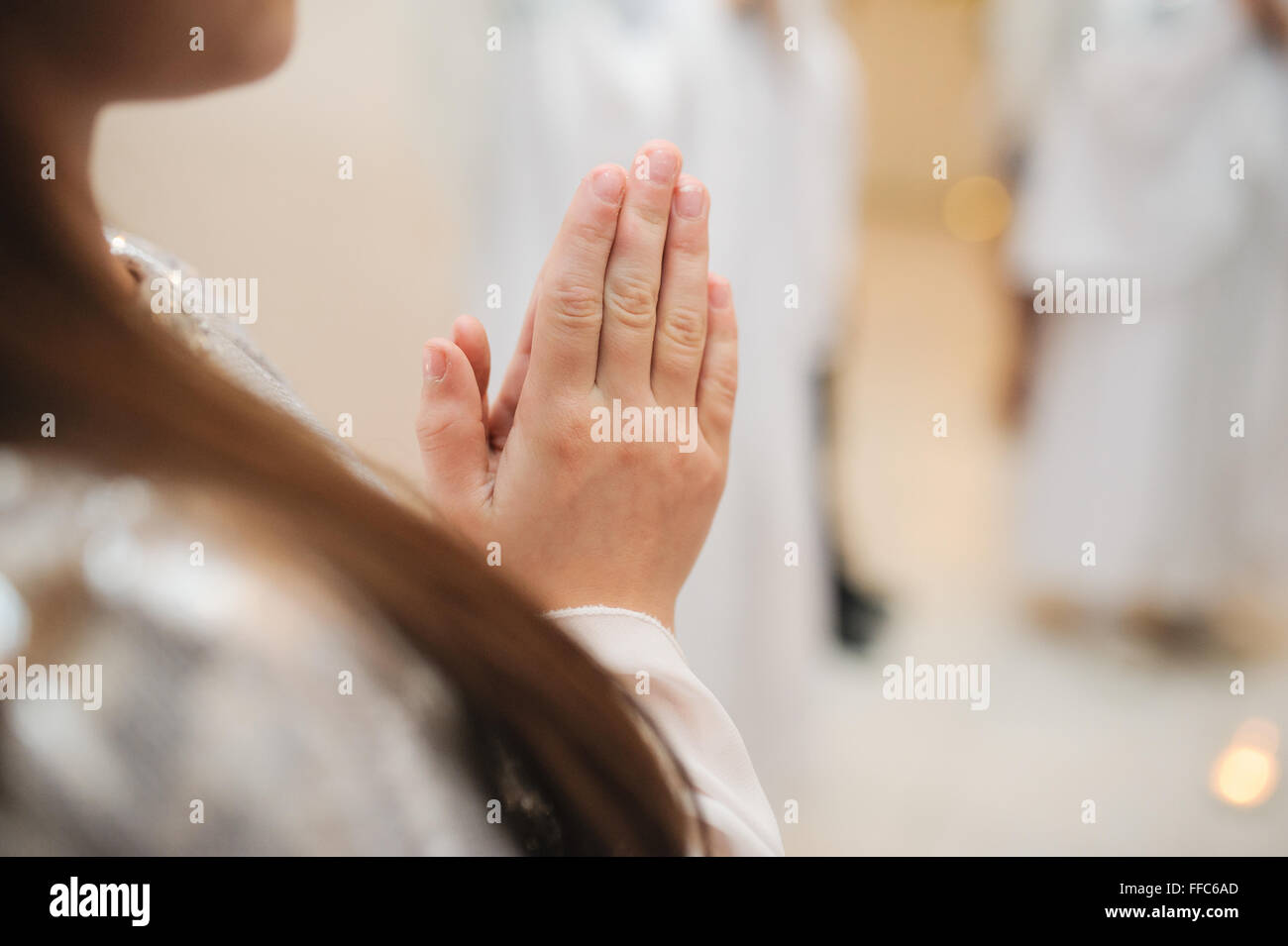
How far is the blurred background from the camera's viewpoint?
2.41 ft

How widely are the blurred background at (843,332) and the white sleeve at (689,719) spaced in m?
0.19

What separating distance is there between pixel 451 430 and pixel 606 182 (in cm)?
12

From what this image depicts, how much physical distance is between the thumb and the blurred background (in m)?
0.11

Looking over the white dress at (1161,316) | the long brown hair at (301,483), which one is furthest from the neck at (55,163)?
the white dress at (1161,316)

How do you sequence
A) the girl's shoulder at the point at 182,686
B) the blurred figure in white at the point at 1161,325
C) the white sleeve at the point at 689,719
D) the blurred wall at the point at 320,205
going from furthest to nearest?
the blurred figure in white at the point at 1161,325 < the blurred wall at the point at 320,205 < the white sleeve at the point at 689,719 < the girl's shoulder at the point at 182,686

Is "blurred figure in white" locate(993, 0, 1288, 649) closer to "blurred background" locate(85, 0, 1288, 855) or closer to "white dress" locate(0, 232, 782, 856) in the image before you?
"blurred background" locate(85, 0, 1288, 855)

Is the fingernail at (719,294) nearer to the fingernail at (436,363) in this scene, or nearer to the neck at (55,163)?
the fingernail at (436,363)

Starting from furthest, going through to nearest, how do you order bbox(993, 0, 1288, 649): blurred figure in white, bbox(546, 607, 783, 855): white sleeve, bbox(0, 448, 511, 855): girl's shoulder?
bbox(993, 0, 1288, 649): blurred figure in white, bbox(546, 607, 783, 855): white sleeve, bbox(0, 448, 511, 855): girl's shoulder

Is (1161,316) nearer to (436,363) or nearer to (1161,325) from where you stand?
(1161,325)

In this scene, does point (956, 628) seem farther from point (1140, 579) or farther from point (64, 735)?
point (64, 735)

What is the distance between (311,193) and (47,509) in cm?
60

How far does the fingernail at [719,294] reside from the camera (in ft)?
1.33

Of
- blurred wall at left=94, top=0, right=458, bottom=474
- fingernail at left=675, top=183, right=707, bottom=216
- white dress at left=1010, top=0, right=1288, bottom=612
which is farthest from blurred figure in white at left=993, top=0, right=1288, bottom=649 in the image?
fingernail at left=675, top=183, right=707, bottom=216
